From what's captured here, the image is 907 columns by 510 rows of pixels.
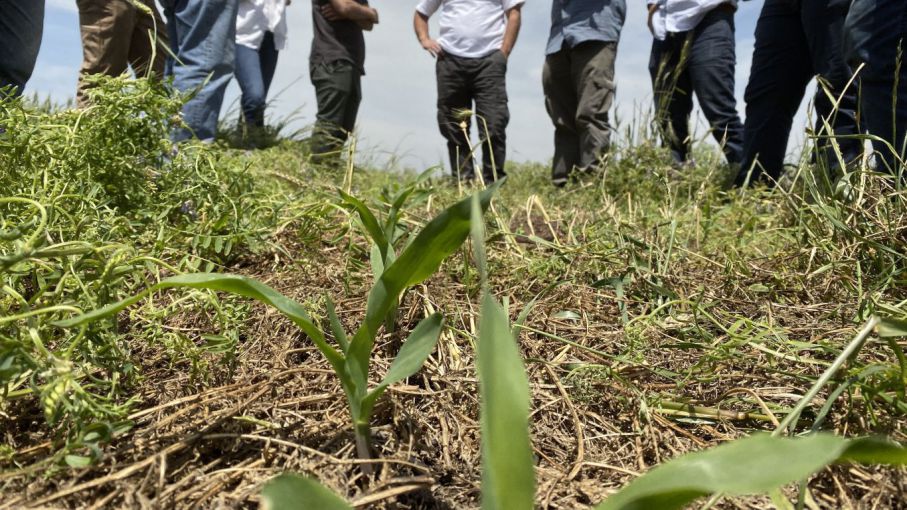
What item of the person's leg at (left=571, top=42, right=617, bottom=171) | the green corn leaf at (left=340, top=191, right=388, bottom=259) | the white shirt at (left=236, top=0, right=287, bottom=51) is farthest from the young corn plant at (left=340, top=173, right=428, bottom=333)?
the white shirt at (left=236, top=0, right=287, bottom=51)

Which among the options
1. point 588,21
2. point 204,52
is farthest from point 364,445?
point 588,21

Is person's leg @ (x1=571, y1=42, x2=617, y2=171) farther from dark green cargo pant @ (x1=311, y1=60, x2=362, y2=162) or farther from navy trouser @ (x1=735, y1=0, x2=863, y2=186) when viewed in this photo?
dark green cargo pant @ (x1=311, y1=60, x2=362, y2=162)

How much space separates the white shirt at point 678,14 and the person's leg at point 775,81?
1.74 ft

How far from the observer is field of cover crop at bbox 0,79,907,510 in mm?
693

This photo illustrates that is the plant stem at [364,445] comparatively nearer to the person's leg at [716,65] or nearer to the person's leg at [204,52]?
the person's leg at [204,52]

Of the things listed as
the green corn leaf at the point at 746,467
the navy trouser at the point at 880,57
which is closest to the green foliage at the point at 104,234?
the green corn leaf at the point at 746,467

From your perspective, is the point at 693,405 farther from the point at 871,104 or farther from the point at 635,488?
the point at 871,104

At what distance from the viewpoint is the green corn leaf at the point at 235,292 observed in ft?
2.21

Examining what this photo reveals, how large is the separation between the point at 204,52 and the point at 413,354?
249cm

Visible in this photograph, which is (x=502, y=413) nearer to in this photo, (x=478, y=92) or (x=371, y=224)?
(x=371, y=224)

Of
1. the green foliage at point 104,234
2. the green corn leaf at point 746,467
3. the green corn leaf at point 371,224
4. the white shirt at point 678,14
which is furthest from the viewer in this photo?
the white shirt at point 678,14

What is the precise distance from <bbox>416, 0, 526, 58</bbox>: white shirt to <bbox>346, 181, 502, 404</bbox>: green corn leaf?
11.9ft

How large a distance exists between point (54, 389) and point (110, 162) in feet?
2.76

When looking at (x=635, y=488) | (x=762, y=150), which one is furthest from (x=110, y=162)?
(x=762, y=150)
